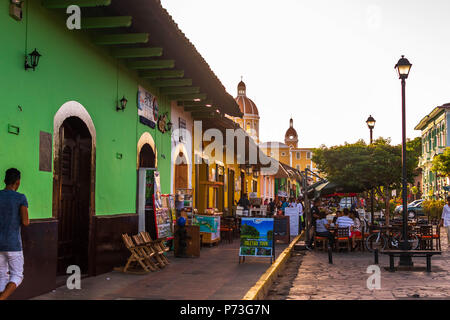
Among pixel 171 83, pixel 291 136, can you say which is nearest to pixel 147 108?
pixel 171 83

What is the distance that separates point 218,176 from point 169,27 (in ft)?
40.2

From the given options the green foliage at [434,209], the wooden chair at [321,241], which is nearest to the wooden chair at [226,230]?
the wooden chair at [321,241]

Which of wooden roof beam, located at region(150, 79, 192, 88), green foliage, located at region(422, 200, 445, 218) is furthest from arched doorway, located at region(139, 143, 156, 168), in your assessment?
green foliage, located at region(422, 200, 445, 218)

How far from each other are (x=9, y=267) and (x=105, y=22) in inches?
156

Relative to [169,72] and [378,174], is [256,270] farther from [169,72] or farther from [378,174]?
[378,174]

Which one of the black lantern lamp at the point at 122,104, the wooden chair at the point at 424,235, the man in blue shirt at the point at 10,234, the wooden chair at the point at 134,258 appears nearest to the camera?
the man in blue shirt at the point at 10,234

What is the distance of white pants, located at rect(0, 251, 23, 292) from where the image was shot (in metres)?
5.89

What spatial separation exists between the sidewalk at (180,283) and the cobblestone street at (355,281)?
2.23 ft

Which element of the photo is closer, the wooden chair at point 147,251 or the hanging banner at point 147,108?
the wooden chair at point 147,251

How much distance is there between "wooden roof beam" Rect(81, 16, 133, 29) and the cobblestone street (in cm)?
465

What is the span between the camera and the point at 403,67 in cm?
1238

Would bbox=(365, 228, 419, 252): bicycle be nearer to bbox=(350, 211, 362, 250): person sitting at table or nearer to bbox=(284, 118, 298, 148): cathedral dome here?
bbox=(350, 211, 362, 250): person sitting at table

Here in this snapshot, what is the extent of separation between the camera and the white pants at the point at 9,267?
19.3 ft

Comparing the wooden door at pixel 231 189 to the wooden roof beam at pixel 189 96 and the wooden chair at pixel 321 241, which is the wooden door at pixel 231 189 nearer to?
the wooden chair at pixel 321 241
